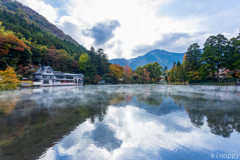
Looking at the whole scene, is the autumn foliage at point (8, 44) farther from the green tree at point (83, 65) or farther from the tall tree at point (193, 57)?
the tall tree at point (193, 57)

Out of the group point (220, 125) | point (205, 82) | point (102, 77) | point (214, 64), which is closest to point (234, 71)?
point (214, 64)

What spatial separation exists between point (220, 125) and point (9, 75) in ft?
90.8

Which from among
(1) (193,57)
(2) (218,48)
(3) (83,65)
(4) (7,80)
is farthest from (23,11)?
(2) (218,48)

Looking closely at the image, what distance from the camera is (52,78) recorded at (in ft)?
122

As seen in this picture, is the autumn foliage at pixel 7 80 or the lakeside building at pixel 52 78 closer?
the autumn foliage at pixel 7 80

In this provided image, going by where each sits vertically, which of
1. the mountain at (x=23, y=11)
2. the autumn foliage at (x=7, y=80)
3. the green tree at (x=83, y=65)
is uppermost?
the mountain at (x=23, y=11)

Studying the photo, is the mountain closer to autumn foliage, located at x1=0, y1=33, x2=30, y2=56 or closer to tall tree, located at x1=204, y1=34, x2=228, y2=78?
autumn foliage, located at x1=0, y1=33, x2=30, y2=56

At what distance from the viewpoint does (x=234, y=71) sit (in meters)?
30.0

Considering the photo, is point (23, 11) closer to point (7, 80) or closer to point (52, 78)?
point (52, 78)

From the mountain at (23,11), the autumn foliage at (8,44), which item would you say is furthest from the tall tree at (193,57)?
the mountain at (23,11)

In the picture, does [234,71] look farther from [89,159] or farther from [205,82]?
[89,159]

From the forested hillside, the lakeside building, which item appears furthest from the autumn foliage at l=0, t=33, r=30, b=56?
the lakeside building

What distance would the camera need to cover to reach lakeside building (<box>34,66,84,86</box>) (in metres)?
33.9

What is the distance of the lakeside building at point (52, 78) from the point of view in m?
33.9
